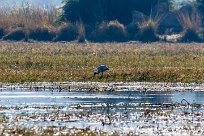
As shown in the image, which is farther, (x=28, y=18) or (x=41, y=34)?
(x=28, y=18)

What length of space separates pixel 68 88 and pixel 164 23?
43187mm

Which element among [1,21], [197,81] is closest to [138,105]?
[197,81]

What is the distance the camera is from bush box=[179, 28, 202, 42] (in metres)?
68.3

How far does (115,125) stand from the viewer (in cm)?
2314

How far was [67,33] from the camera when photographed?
2675 inches

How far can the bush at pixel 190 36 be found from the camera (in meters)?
68.3

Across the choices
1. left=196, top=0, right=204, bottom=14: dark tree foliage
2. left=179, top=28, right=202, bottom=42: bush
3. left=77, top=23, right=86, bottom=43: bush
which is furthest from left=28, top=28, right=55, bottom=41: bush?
left=196, top=0, right=204, bottom=14: dark tree foliage

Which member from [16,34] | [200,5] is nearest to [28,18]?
[16,34]

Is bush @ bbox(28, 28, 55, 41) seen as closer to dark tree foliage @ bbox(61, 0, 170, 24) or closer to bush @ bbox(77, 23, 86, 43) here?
bush @ bbox(77, 23, 86, 43)

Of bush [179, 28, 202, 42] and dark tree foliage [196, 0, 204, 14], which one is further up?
dark tree foliage [196, 0, 204, 14]

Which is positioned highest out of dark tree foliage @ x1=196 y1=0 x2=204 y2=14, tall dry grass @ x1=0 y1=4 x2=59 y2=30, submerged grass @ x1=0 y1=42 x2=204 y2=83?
dark tree foliage @ x1=196 y1=0 x2=204 y2=14

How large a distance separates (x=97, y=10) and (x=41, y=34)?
651 centimetres

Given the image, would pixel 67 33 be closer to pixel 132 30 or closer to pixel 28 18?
pixel 28 18

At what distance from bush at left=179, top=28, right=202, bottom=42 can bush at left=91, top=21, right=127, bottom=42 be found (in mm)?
4482
